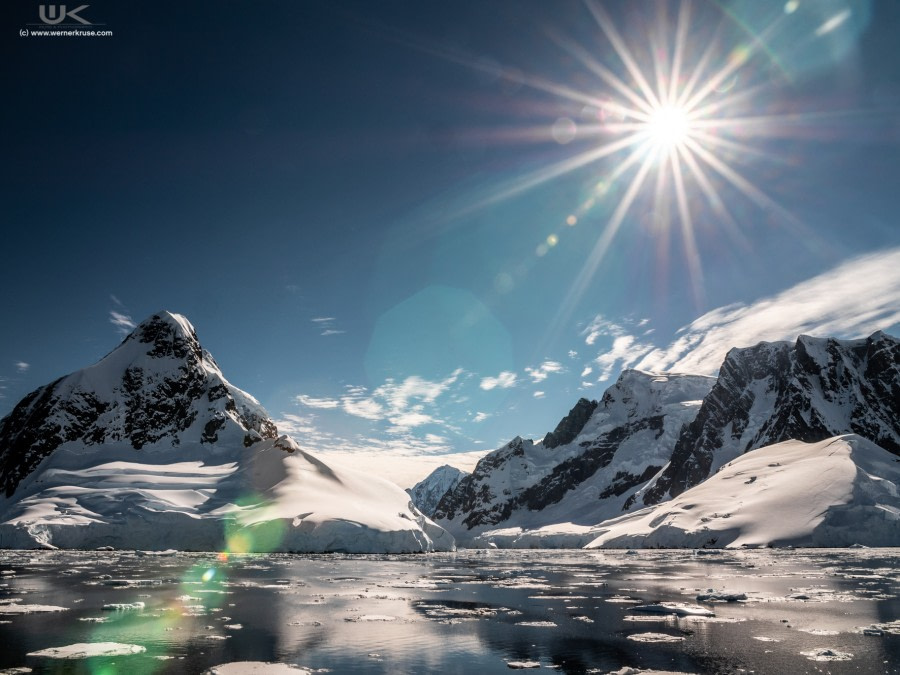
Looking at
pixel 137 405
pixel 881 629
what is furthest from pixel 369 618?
pixel 137 405

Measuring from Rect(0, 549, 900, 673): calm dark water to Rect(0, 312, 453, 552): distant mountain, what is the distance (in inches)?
2174

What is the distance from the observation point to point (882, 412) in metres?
176

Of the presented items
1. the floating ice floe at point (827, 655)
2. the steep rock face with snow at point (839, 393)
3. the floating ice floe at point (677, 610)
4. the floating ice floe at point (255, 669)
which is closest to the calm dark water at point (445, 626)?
the floating ice floe at point (827, 655)

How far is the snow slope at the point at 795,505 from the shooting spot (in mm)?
103188

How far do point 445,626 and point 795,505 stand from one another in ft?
352

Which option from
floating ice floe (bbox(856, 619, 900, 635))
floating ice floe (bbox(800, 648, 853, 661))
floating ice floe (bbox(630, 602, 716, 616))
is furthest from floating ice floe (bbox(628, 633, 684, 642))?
floating ice floe (bbox(856, 619, 900, 635))

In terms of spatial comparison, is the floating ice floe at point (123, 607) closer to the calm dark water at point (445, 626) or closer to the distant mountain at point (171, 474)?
the calm dark water at point (445, 626)

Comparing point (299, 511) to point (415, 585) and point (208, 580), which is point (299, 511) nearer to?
point (208, 580)

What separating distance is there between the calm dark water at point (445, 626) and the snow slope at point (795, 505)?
70881 millimetres

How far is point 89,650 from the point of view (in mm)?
18219

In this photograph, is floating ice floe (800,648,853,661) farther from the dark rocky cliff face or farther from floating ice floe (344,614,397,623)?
the dark rocky cliff face

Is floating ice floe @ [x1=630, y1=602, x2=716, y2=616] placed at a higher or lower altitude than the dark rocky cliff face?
lower

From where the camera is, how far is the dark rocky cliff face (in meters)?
147

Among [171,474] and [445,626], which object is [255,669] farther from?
[171,474]
